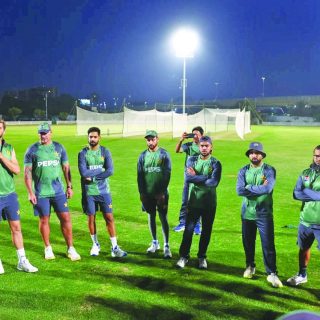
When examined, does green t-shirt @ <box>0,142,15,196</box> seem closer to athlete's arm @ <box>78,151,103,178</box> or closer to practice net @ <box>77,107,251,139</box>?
athlete's arm @ <box>78,151,103,178</box>

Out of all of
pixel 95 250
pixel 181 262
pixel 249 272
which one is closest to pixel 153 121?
pixel 95 250

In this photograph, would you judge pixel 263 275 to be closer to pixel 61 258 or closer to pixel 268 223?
pixel 268 223

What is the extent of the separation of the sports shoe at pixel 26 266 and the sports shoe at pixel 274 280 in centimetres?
335

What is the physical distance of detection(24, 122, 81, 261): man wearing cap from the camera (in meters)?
6.38

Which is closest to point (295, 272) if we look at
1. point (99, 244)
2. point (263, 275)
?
point (263, 275)

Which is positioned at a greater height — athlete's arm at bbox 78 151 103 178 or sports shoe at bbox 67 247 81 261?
athlete's arm at bbox 78 151 103 178

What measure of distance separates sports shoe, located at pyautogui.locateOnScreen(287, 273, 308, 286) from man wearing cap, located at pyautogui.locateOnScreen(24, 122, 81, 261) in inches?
128

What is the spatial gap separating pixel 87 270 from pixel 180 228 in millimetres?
2736

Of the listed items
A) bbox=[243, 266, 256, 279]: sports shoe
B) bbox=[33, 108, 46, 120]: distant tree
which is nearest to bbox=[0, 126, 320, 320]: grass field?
bbox=[243, 266, 256, 279]: sports shoe

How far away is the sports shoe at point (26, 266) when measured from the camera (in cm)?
607

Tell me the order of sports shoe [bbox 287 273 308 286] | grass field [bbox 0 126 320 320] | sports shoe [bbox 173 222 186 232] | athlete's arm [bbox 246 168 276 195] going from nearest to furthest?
grass field [bbox 0 126 320 320] < athlete's arm [bbox 246 168 276 195] < sports shoe [bbox 287 273 308 286] < sports shoe [bbox 173 222 186 232]

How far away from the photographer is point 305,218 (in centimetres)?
536

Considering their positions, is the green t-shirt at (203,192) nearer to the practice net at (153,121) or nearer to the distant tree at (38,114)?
the practice net at (153,121)

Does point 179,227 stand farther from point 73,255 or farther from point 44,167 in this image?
point 44,167
